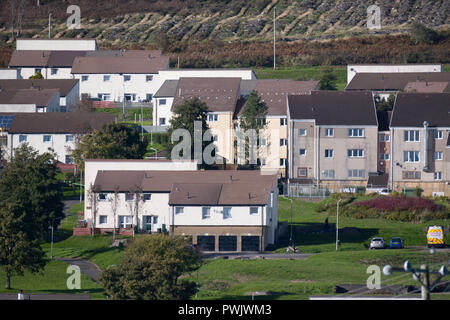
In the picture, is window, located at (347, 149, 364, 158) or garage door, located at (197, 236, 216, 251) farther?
window, located at (347, 149, 364, 158)

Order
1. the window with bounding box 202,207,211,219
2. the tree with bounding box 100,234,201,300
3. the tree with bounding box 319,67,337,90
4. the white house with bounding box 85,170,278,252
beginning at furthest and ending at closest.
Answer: the tree with bounding box 319,67,337,90
the window with bounding box 202,207,211,219
the white house with bounding box 85,170,278,252
the tree with bounding box 100,234,201,300

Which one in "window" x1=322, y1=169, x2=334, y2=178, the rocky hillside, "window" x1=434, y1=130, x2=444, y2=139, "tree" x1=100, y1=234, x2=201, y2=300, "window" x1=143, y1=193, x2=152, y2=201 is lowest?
"tree" x1=100, y1=234, x2=201, y2=300

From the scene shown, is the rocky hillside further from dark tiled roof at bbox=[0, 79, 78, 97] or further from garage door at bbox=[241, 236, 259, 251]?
garage door at bbox=[241, 236, 259, 251]

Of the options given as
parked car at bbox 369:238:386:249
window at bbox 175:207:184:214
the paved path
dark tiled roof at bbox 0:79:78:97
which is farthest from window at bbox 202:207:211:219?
dark tiled roof at bbox 0:79:78:97

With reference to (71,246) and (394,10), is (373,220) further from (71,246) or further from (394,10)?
(394,10)

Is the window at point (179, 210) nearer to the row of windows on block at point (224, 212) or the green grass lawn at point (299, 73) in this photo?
the row of windows on block at point (224, 212)

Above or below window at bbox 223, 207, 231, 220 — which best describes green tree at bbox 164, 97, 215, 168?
above

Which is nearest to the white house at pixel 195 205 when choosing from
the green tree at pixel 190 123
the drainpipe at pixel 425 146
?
the green tree at pixel 190 123
